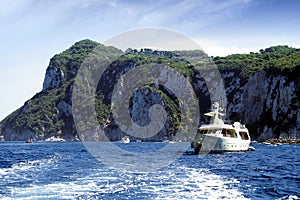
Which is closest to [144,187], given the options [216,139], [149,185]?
[149,185]

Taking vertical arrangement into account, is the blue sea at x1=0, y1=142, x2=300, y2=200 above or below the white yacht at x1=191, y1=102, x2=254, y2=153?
below

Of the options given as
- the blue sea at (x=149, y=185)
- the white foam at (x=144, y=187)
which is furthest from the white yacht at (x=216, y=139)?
the white foam at (x=144, y=187)

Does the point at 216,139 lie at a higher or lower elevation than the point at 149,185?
higher

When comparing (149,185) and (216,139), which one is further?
(216,139)

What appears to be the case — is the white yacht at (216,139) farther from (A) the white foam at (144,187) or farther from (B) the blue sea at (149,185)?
(A) the white foam at (144,187)

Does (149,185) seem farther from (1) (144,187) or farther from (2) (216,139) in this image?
(2) (216,139)

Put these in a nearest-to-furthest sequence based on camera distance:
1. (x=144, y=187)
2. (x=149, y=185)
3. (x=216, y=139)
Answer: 1. (x=144, y=187)
2. (x=149, y=185)
3. (x=216, y=139)

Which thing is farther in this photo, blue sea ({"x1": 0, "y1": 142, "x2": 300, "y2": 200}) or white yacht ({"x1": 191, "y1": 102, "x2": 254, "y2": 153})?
white yacht ({"x1": 191, "y1": 102, "x2": 254, "y2": 153})

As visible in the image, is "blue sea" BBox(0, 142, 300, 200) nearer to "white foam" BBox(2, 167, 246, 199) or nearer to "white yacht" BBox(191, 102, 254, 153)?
"white foam" BBox(2, 167, 246, 199)

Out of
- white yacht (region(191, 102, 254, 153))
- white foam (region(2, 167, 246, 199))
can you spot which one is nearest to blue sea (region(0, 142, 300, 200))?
white foam (region(2, 167, 246, 199))

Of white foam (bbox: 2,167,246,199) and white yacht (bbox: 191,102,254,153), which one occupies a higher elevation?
→ white yacht (bbox: 191,102,254,153)

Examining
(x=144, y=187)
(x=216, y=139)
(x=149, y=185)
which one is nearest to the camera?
(x=144, y=187)
